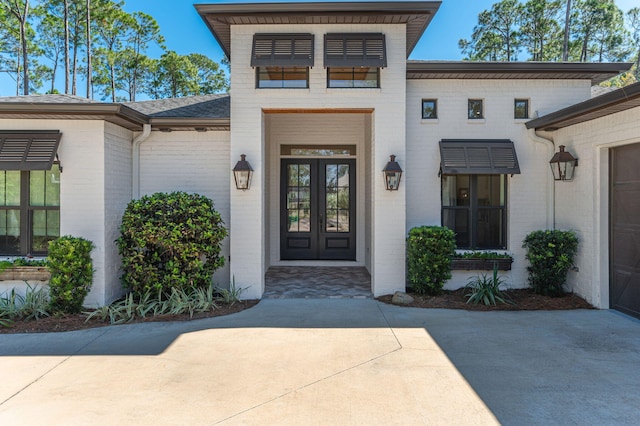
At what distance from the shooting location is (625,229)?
18.7 ft

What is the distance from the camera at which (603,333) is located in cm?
496

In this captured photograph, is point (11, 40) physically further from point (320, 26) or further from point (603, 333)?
point (603, 333)

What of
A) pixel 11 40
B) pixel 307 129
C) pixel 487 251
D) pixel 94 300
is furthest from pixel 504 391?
pixel 11 40

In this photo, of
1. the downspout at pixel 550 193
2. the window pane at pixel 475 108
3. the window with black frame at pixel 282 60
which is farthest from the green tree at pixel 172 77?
the downspout at pixel 550 193

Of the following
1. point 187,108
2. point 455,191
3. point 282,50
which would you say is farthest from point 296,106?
point 455,191

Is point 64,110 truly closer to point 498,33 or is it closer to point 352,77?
point 352,77

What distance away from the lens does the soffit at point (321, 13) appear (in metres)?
6.09

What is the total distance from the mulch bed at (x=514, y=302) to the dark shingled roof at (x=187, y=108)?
4382mm

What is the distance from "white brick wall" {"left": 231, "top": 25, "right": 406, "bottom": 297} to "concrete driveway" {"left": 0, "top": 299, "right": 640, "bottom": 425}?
4.39 feet

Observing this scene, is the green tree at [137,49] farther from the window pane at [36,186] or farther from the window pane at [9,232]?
the window pane at [9,232]

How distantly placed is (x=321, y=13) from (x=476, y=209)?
13.6 ft

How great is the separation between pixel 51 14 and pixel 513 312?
83.3 feet

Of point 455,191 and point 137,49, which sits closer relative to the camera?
point 455,191

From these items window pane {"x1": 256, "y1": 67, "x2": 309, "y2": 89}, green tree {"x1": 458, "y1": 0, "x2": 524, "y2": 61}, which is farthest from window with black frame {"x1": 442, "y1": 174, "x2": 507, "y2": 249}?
green tree {"x1": 458, "y1": 0, "x2": 524, "y2": 61}
